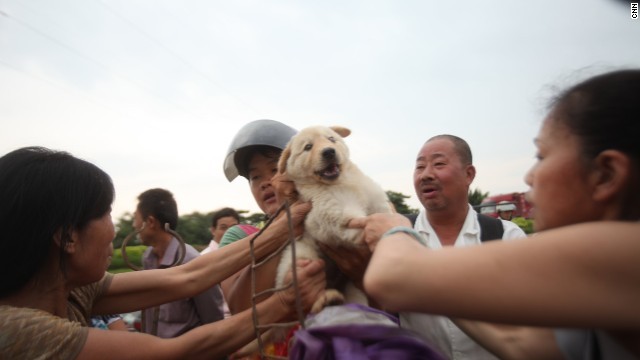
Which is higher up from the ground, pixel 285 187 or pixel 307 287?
pixel 285 187

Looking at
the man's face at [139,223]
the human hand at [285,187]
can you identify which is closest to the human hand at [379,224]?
the human hand at [285,187]

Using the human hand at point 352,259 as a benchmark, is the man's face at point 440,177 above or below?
Answer: above

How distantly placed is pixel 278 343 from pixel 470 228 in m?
1.83

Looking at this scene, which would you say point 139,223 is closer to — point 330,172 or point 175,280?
point 175,280

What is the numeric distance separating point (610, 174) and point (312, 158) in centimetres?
150

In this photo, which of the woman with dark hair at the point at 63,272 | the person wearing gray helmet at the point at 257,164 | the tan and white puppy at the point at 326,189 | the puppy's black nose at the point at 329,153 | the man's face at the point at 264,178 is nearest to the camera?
the woman with dark hair at the point at 63,272

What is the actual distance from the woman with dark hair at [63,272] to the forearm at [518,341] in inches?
26.5

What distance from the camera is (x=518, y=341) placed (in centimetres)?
133

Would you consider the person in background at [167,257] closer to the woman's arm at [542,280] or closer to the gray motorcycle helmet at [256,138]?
the gray motorcycle helmet at [256,138]

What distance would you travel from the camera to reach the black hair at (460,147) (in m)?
3.32

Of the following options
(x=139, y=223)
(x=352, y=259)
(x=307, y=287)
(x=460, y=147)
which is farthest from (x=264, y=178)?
(x=139, y=223)

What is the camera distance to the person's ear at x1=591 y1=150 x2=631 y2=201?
924 millimetres

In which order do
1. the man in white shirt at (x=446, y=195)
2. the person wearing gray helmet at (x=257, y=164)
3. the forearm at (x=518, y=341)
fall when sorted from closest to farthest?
the forearm at (x=518, y=341), the person wearing gray helmet at (x=257, y=164), the man in white shirt at (x=446, y=195)

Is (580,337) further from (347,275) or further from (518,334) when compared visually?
(347,275)
